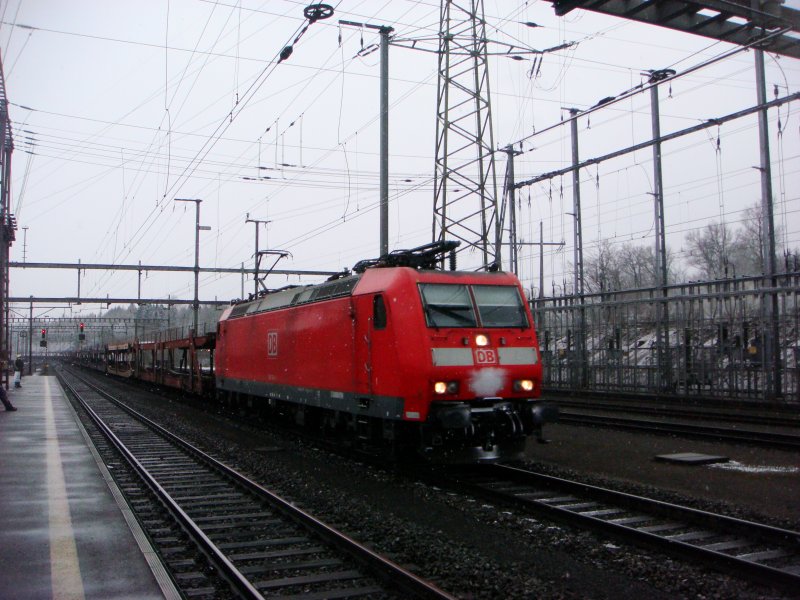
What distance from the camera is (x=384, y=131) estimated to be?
1850 centimetres

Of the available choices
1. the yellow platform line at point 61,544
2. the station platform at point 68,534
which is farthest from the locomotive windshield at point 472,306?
the yellow platform line at point 61,544

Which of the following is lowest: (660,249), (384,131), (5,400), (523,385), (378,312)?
(5,400)

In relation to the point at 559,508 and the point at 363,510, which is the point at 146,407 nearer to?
the point at 363,510

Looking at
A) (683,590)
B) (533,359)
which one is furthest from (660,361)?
(683,590)

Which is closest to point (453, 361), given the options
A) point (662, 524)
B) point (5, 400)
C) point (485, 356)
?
point (485, 356)

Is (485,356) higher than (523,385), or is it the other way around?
(485,356)

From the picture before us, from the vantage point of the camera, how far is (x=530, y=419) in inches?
420

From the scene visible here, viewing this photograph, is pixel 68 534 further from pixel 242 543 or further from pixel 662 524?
pixel 662 524

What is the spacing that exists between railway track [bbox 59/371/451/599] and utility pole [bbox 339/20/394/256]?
24.3 feet

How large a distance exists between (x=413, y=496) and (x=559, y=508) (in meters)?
2.13

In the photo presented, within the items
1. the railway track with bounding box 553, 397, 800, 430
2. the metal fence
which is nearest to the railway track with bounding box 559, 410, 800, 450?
the railway track with bounding box 553, 397, 800, 430

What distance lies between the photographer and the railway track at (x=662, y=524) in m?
6.16

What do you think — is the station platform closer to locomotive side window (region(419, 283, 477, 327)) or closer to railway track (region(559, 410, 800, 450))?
locomotive side window (region(419, 283, 477, 327))

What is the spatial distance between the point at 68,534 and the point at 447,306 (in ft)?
19.0
